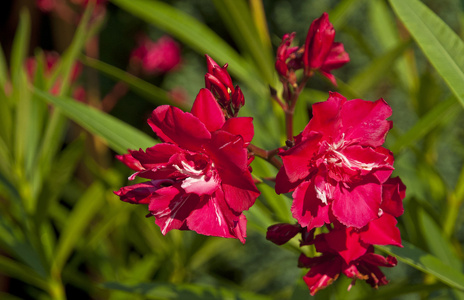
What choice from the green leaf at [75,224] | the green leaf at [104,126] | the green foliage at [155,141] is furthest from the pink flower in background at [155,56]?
the green leaf at [104,126]

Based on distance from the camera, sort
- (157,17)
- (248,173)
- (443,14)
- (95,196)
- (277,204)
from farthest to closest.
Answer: (443,14)
(95,196)
(157,17)
(277,204)
(248,173)

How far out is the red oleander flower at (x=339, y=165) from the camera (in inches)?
15.4

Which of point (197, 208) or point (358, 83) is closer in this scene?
point (197, 208)

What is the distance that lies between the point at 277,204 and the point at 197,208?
25cm

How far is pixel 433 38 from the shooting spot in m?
0.48

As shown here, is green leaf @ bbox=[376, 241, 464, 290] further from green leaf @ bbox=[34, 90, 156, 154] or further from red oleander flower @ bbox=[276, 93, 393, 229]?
green leaf @ bbox=[34, 90, 156, 154]

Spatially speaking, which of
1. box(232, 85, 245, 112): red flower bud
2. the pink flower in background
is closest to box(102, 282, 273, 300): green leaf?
box(232, 85, 245, 112): red flower bud

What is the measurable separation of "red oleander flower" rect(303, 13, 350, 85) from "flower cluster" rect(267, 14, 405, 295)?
0.40 feet

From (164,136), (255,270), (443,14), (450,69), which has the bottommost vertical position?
(255,270)

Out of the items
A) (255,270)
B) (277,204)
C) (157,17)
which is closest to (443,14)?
(255,270)

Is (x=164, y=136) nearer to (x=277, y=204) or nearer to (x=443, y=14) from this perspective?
(x=277, y=204)

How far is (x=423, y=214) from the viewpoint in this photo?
0.73 metres

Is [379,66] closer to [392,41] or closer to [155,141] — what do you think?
[392,41]

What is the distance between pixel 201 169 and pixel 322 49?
21 cm
